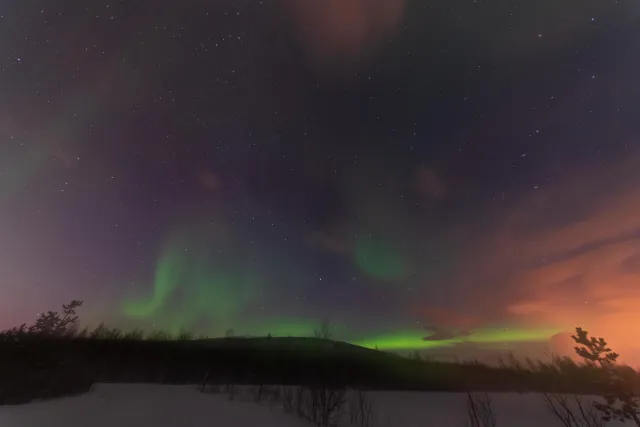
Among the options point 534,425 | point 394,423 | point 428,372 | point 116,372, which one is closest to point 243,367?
point 116,372

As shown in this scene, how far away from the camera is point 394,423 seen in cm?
2942

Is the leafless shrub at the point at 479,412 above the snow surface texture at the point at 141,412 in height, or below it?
above

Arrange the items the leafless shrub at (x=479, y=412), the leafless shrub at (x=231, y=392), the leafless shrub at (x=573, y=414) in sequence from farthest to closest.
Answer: the leafless shrub at (x=231, y=392) < the leafless shrub at (x=479, y=412) < the leafless shrub at (x=573, y=414)

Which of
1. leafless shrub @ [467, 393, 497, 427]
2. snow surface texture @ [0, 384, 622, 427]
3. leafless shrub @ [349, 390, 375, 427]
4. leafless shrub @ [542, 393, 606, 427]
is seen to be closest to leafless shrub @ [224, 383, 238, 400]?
snow surface texture @ [0, 384, 622, 427]

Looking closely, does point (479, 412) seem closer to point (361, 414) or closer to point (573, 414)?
point (361, 414)

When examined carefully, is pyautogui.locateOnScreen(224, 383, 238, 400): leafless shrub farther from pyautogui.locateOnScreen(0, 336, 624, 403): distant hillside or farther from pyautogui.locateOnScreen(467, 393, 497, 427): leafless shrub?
pyautogui.locateOnScreen(467, 393, 497, 427): leafless shrub

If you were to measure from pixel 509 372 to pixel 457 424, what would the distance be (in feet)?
240

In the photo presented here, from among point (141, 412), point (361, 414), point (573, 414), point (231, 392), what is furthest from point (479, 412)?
point (141, 412)

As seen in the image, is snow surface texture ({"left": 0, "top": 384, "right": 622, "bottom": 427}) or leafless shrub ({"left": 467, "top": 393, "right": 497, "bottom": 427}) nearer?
snow surface texture ({"left": 0, "top": 384, "right": 622, "bottom": 427})

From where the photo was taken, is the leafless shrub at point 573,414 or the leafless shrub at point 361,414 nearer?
the leafless shrub at point 573,414

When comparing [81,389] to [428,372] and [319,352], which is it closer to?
[319,352]

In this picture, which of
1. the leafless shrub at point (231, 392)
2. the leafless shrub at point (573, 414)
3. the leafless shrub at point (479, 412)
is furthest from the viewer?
the leafless shrub at point (231, 392)

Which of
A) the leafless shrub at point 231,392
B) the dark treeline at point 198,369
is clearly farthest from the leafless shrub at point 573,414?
the leafless shrub at point 231,392

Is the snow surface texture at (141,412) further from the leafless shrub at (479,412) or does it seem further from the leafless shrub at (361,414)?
the leafless shrub at (479,412)
